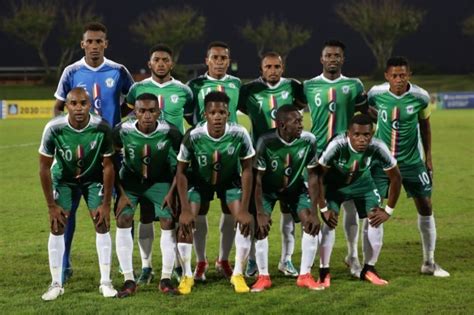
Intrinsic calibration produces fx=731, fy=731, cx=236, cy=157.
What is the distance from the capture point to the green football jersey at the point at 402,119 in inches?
263

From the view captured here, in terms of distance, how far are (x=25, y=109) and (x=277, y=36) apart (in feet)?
120

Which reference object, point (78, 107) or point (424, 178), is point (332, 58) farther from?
point (78, 107)

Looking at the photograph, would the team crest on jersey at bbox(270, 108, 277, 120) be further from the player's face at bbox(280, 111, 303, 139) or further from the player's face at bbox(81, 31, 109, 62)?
the player's face at bbox(81, 31, 109, 62)

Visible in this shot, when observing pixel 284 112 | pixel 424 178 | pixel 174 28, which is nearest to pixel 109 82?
pixel 284 112

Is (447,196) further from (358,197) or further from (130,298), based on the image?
(130,298)

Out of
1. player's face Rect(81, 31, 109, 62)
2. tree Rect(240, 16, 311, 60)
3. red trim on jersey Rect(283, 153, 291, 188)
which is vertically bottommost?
red trim on jersey Rect(283, 153, 291, 188)

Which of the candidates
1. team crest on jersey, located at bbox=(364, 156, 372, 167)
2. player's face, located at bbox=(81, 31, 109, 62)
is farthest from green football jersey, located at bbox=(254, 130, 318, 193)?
player's face, located at bbox=(81, 31, 109, 62)

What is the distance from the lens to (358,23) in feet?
213

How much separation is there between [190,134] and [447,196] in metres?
6.41

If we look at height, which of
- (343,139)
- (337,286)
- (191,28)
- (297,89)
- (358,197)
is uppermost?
(191,28)

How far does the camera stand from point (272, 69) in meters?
6.68

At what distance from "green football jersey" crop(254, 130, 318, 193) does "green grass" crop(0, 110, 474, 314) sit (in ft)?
2.91

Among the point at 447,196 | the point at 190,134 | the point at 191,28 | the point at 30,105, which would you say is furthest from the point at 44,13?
the point at 190,134

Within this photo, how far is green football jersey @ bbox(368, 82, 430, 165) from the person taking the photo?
21.9 ft
